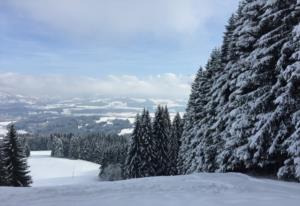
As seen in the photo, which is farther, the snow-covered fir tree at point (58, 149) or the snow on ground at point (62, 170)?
the snow-covered fir tree at point (58, 149)

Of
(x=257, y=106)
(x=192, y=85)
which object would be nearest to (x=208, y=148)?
(x=257, y=106)

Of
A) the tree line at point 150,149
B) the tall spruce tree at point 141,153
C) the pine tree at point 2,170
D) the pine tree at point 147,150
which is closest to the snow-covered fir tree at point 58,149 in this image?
the tree line at point 150,149

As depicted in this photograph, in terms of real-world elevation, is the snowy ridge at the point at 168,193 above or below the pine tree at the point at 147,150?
below

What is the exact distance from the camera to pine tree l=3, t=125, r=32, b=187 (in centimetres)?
3544

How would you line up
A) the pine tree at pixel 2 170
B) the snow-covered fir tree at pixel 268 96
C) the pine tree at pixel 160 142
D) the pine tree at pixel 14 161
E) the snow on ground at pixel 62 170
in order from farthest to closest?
the snow on ground at pixel 62 170 → the pine tree at pixel 160 142 → the pine tree at pixel 14 161 → the pine tree at pixel 2 170 → the snow-covered fir tree at pixel 268 96

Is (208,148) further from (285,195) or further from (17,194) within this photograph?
(17,194)

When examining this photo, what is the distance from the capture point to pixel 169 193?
10422 mm

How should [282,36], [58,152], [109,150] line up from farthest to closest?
1. [58,152]
2. [109,150]
3. [282,36]

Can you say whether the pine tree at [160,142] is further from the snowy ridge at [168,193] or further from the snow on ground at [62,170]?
the snow on ground at [62,170]

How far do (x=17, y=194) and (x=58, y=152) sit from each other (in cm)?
14142

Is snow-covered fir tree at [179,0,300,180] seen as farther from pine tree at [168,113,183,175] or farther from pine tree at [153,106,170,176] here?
pine tree at [168,113,183,175]

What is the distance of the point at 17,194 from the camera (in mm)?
10383

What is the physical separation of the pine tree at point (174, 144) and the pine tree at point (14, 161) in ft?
66.7

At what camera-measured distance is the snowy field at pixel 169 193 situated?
363 inches
